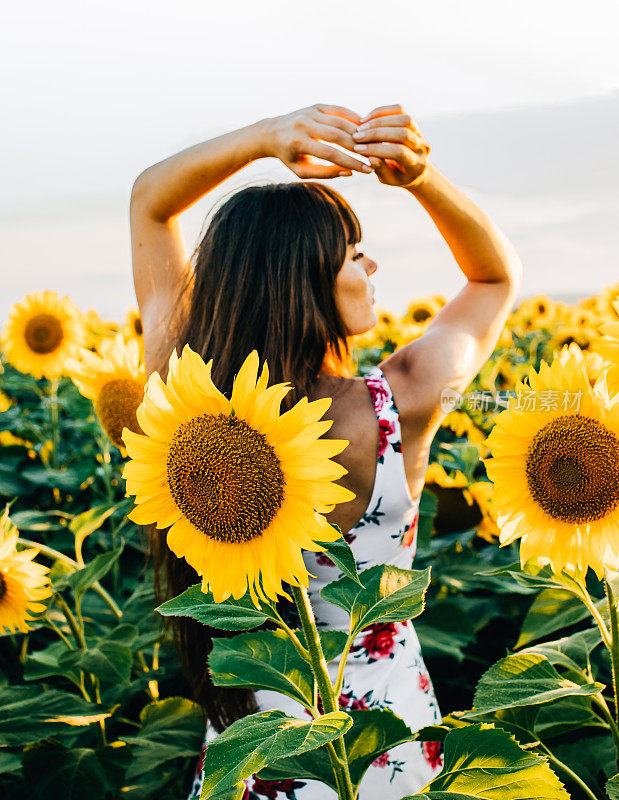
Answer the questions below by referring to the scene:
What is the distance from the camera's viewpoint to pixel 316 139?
4.41 ft

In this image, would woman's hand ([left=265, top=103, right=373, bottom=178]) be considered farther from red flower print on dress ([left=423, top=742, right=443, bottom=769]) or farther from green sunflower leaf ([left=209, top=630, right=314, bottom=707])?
red flower print on dress ([left=423, top=742, right=443, bottom=769])

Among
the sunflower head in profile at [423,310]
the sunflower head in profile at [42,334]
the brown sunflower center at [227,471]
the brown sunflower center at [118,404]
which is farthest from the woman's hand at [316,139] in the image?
the sunflower head in profile at [423,310]

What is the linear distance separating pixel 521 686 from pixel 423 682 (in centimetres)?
74

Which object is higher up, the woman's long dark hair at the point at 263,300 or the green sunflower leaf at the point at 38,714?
the woman's long dark hair at the point at 263,300

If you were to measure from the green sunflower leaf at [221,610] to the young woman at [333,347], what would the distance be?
2.01 ft

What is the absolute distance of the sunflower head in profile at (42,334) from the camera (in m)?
4.68

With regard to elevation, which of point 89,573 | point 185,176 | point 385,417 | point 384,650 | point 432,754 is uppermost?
point 185,176

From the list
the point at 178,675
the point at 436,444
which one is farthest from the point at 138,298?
the point at 436,444

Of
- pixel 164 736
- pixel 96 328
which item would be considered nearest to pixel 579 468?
pixel 164 736

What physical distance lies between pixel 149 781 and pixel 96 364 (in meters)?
1.14

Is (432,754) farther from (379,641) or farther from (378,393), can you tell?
(378,393)

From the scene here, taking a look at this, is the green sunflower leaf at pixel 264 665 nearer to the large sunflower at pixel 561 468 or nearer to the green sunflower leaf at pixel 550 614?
the large sunflower at pixel 561 468

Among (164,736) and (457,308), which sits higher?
(457,308)

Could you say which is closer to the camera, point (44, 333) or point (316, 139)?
point (316, 139)
